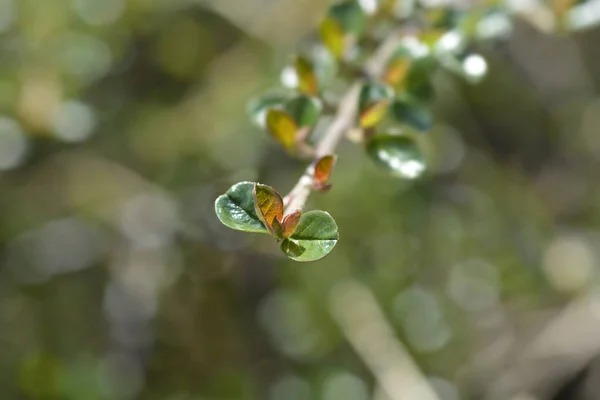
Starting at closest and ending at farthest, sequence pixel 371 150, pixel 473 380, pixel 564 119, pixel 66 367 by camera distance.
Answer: pixel 371 150, pixel 66 367, pixel 473 380, pixel 564 119

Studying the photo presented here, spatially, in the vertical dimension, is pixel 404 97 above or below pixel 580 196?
above

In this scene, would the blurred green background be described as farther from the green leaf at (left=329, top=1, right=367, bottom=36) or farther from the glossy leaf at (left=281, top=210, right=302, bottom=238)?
the glossy leaf at (left=281, top=210, right=302, bottom=238)

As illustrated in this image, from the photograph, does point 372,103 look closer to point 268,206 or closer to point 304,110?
point 304,110

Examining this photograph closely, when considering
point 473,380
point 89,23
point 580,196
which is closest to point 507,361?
point 473,380

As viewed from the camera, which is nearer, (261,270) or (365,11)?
(365,11)

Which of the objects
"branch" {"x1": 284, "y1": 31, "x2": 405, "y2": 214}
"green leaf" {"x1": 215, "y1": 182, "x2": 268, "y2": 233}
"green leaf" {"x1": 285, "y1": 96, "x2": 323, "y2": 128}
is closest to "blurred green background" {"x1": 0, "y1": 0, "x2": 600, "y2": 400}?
"branch" {"x1": 284, "y1": 31, "x2": 405, "y2": 214}

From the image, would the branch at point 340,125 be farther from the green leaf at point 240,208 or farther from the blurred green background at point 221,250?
the blurred green background at point 221,250

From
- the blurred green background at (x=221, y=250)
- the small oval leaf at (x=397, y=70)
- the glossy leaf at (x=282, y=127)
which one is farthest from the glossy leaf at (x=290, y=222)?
the blurred green background at (x=221, y=250)

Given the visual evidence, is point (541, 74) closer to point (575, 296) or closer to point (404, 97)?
point (575, 296)
